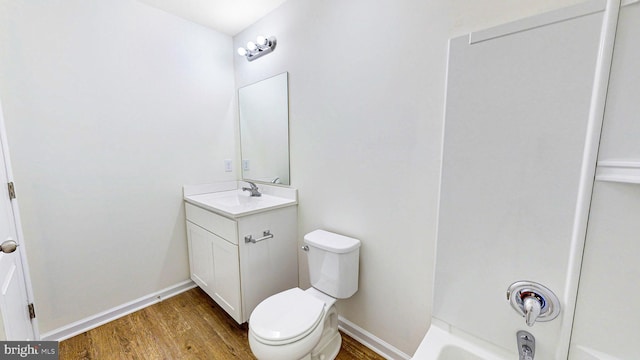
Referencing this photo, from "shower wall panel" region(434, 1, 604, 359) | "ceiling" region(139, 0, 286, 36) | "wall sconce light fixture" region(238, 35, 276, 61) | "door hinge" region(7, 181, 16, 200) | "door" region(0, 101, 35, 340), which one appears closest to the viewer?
"shower wall panel" region(434, 1, 604, 359)

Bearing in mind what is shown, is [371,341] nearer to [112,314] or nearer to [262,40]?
[112,314]

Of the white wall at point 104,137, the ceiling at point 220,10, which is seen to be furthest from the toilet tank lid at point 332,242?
the ceiling at point 220,10

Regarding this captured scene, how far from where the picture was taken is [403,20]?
1.24m

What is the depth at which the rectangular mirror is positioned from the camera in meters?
1.96

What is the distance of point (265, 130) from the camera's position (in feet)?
7.05

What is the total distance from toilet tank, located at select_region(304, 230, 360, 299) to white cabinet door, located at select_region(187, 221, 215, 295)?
0.84 metres

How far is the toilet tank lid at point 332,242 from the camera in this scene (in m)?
1.44

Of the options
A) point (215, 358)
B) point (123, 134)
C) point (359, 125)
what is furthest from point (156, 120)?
point (215, 358)

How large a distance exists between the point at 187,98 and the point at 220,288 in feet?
5.28

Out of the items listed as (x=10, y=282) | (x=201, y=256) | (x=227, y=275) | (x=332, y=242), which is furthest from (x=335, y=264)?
(x=10, y=282)

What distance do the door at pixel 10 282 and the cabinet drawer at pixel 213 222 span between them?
92 centimetres

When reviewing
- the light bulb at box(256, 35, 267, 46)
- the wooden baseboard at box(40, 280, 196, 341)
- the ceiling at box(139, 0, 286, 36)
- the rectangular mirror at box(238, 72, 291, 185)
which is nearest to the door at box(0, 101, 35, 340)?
the wooden baseboard at box(40, 280, 196, 341)

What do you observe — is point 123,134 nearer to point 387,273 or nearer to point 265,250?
point 265,250

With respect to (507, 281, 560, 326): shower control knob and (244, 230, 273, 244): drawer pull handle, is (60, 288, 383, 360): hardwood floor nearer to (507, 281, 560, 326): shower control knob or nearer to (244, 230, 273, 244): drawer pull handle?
(244, 230, 273, 244): drawer pull handle
